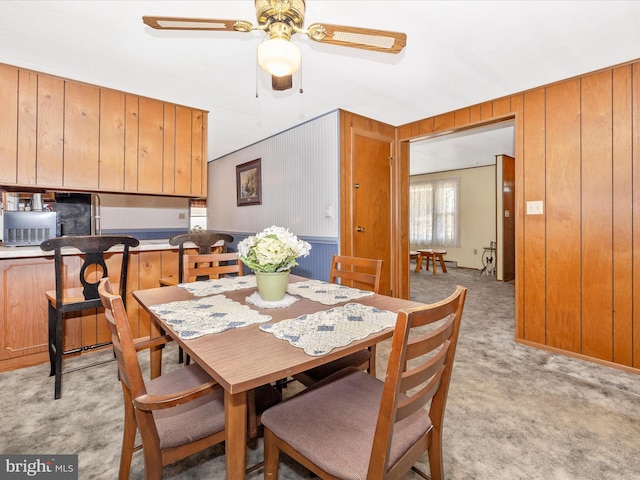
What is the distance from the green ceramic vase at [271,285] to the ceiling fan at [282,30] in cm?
95

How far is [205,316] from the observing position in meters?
1.34

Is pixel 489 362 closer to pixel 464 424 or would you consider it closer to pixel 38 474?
pixel 464 424

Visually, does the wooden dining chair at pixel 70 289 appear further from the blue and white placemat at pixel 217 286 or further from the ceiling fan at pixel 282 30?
the ceiling fan at pixel 282 30

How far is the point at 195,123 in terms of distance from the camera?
3.48m

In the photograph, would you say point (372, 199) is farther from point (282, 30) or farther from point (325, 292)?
point (282, 30)

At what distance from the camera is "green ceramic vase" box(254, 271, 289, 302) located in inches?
60.3

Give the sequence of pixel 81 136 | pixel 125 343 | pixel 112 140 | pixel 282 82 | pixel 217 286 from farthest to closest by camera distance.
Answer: pixel 112 140, pixel 81 136, pixel 217 286, pixel 282 82, pixel 125 343

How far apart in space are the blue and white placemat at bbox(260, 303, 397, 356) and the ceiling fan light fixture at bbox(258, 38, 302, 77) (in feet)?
3.69

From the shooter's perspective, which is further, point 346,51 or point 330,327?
point 346,51

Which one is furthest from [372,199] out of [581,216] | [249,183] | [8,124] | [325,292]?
[8,124]

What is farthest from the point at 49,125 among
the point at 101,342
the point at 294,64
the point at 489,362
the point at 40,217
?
the point at 489,362

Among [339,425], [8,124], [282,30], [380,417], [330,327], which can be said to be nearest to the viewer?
[380,417]

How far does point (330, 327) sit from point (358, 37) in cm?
133

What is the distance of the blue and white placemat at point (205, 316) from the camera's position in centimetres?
119
